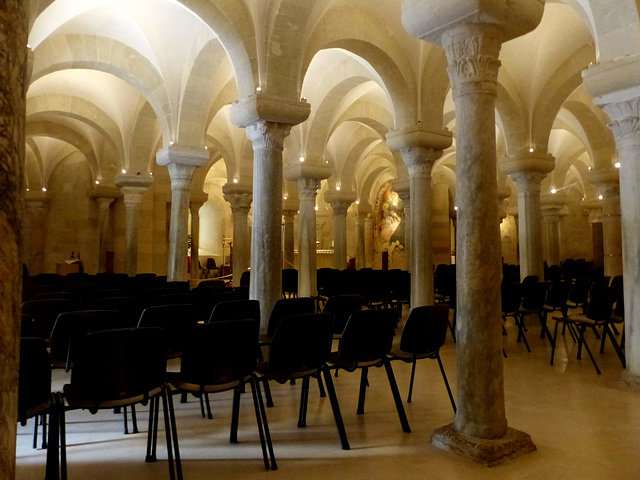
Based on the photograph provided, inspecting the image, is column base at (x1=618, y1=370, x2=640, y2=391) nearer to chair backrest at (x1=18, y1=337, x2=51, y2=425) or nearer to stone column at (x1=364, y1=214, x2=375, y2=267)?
chair backrest at (x1=18, y1=337, x2=51, y2=425)

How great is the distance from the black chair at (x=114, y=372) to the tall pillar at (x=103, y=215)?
16.1 meters

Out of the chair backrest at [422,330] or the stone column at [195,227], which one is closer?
the chair backrest at [422,330]

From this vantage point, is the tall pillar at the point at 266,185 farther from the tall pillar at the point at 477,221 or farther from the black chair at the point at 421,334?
the tall pillar at the point at 477,221

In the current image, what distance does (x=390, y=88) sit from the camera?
9148 millimetres

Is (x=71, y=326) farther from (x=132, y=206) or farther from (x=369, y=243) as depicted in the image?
(x=369, y=243)

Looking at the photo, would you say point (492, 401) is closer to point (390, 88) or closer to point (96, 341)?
point (96, 341)

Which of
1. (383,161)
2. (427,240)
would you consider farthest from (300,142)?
(383,161)

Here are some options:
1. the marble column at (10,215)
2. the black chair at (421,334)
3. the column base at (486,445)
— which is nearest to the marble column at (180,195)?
the black chair at (421,334)

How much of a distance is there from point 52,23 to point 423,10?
7.89m

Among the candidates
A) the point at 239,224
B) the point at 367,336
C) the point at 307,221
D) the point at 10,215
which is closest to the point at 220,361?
the point at 367,336

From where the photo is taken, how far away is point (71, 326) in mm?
3965

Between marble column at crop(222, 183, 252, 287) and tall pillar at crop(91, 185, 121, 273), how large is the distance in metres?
4.69

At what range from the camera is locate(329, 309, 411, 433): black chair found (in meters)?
3.77

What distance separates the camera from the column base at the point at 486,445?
321 cm
